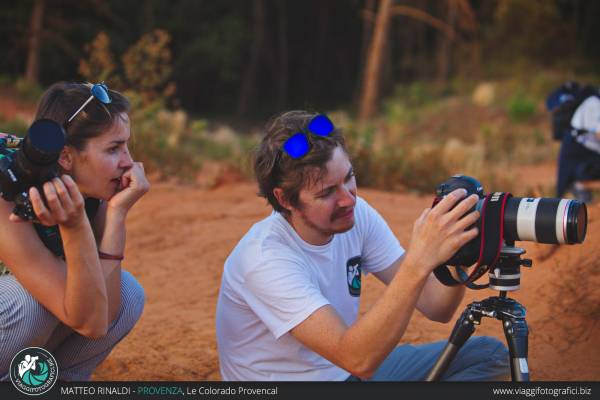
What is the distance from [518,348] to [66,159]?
4.75 ft

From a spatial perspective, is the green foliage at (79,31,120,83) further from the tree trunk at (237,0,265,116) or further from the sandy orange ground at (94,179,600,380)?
the tree trunk at (237,0,265,116)

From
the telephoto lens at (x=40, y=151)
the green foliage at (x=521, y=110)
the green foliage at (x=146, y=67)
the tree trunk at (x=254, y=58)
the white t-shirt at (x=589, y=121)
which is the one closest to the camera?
the telephoto lens at (x=40, y=151)

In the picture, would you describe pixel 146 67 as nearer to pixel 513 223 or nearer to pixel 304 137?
pixel 304 137

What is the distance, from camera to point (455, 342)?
2.58 m

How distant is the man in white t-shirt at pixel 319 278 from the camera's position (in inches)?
84.7

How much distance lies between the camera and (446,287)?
102 inches

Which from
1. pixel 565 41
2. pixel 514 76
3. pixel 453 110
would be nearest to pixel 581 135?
pixel 453 110

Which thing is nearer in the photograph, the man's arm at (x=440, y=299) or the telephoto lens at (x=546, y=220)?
the telephoto lens at (x=546, y=220)

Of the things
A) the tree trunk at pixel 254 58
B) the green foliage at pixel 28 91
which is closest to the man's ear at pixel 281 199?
the green foliage at pixel 28 91

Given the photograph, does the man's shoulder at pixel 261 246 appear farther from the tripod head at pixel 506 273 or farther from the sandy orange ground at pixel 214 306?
the sandy orange ground at pixel 214 306

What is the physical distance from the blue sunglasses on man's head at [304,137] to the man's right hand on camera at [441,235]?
449 millimetres

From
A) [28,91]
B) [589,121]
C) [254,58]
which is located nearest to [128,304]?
[589,121]

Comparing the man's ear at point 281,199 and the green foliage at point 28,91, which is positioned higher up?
the man's ear at point 281,199

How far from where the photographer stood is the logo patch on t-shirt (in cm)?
263
